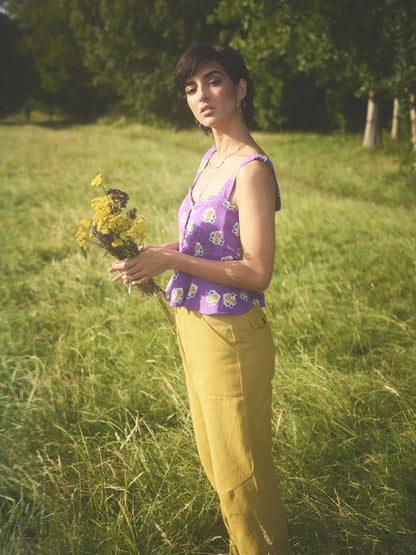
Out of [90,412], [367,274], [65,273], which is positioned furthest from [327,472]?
[65,273]

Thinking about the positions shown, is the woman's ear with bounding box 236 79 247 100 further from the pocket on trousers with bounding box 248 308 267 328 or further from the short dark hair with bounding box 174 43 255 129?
the pocket on trousers with bounding box 248 308 267 328

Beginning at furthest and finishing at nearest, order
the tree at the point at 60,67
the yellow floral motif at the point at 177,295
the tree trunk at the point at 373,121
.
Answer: the tree at the point at 60,67 < the tree trunk at the point at 373,121 < the yellow floral motif at the point at 177,295

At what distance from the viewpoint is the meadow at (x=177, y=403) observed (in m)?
1.97

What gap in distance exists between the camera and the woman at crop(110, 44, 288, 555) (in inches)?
56.3

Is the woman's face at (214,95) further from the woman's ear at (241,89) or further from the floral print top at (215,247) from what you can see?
the floral print top at (215,247)

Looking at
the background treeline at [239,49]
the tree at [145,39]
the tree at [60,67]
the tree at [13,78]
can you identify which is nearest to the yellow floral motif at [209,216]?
the background treeline at [239,49]

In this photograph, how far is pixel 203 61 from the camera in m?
1.56

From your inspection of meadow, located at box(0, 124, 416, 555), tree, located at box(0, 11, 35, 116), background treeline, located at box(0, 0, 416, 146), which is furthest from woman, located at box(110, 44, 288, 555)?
tree, located at box(0, 11, 35, 116)

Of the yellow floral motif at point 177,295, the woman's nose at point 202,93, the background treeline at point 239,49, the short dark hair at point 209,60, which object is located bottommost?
the yellow floral motif at point 177,295

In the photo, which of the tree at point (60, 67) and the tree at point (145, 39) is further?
the tree at point (60, 67)

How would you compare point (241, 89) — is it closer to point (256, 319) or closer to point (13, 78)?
point (256, 319)

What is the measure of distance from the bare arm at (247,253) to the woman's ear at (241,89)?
399mm

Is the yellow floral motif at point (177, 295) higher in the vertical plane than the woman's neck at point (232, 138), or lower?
lower

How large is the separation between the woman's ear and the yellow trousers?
2.85ft
